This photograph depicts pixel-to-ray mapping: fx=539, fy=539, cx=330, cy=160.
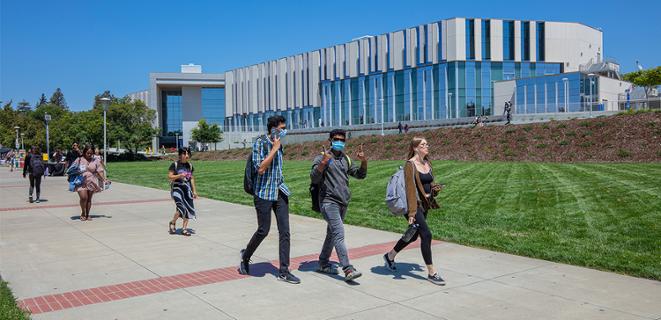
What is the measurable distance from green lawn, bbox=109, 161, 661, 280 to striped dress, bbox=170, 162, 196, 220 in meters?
3.11

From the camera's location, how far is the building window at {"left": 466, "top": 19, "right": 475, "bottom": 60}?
61781 millimetres

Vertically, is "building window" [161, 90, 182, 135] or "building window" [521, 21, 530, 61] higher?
"building window" [521, 21, 530, 61]

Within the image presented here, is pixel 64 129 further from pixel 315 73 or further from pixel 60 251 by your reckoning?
pixel 60 251

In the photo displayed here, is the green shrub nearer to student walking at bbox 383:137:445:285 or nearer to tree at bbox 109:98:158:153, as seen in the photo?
student walking at bbox 383:137:445:285

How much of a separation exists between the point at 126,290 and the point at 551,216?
7.93m

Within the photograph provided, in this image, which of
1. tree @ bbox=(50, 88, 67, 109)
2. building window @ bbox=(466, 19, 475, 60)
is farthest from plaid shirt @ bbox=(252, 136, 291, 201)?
tree @ bbox=(50, 88, 67, 109)

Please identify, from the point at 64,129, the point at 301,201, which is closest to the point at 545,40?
the point at 301,201

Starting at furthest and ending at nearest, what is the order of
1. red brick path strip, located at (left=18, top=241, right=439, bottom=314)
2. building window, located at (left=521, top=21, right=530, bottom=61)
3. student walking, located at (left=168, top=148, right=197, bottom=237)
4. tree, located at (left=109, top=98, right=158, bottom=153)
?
tree, located at (left=109, top=98, right=158, bottom=153)
building window, located at (left=521, top=21, right=530, bottom=61)
student walking, located at (left=168, top=148, right=197, bottom=237)
red brick path strip, located at (left=18, top=241, right=439, bottom=314)

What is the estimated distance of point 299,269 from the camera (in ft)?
22.1

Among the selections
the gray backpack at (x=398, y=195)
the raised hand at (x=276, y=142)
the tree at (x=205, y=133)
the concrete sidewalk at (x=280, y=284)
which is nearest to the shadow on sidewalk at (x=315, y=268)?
the concrete sidewalk at (x=280, y=284)

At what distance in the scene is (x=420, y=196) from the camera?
6000 mm

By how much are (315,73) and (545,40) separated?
3266 centimetres

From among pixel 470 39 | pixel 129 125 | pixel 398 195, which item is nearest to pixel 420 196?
pixel 398 195

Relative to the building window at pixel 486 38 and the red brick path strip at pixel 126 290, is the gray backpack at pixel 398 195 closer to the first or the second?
the red brick path strip at pixel 126 290
